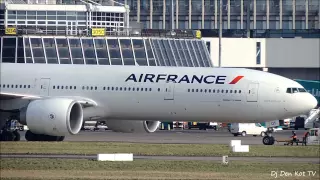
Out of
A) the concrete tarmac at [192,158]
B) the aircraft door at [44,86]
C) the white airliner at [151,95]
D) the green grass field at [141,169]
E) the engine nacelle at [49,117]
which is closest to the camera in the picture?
the green grass field at [141,169]

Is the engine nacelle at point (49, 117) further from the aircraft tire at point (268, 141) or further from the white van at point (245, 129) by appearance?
the white van at point (245, 129)

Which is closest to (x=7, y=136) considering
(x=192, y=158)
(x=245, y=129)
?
(x=192, y=158)

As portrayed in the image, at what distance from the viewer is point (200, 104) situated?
51906mm

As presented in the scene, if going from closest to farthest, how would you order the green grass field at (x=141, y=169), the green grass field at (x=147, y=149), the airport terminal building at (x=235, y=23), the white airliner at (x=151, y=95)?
the green grass field at (x=141, y=169) < the green grass field at (x=147, y=149) < the white airliner at (x=151, y=95) < the airport terminal building at (x=235, y=23)

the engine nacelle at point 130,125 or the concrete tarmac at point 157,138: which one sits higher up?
the engine nacelle at point 130,125

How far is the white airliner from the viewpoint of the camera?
51781 mm

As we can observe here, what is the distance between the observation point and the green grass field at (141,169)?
33344 millimetres

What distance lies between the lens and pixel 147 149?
4653cm

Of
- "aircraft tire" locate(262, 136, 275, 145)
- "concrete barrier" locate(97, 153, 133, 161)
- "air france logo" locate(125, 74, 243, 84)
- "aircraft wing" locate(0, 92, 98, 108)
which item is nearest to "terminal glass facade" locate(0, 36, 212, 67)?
"aircraft wing" locate(0, 92, 98, 108)

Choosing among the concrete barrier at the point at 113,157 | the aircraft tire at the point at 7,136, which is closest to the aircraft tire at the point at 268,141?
the aircraft tire at the point at 7,136

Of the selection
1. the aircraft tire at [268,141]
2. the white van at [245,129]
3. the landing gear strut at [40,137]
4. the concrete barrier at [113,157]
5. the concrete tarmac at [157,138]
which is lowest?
the white van at [245,129]

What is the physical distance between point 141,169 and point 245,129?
36.8 m

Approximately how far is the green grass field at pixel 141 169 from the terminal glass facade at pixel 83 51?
5668cm

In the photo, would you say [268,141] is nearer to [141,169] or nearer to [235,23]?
[141,169]
